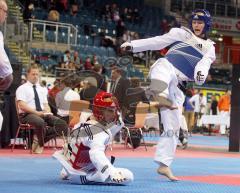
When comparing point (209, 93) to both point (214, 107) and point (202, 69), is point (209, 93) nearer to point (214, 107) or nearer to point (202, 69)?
point (214, 107)

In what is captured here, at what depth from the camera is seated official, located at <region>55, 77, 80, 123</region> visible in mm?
10188

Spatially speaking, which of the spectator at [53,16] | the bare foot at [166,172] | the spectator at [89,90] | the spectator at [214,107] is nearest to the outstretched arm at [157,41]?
the bare foot at [166,172]

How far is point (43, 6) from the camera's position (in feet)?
77.7

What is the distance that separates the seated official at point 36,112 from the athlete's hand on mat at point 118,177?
4.52 meters

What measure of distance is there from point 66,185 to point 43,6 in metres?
19.1

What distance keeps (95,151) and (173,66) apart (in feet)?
4.89

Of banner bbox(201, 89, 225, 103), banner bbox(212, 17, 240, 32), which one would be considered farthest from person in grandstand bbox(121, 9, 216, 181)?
banner bbox(212, 17, 240, 32)

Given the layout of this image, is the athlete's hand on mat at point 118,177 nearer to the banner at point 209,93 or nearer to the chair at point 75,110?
the chair at point 75,110

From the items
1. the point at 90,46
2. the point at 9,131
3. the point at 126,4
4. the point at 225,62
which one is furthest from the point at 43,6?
the point at 9,131

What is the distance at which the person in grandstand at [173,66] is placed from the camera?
603 cm

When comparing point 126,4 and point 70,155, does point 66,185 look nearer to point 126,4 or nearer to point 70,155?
point 70,155

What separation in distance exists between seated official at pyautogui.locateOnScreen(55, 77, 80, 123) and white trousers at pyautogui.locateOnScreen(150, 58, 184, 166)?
410cm

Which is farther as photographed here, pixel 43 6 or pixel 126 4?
pixel 126 4

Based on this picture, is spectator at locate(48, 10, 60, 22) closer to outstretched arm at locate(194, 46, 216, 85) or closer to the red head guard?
outstretched arm at locate(194, 46, 216, 85)
